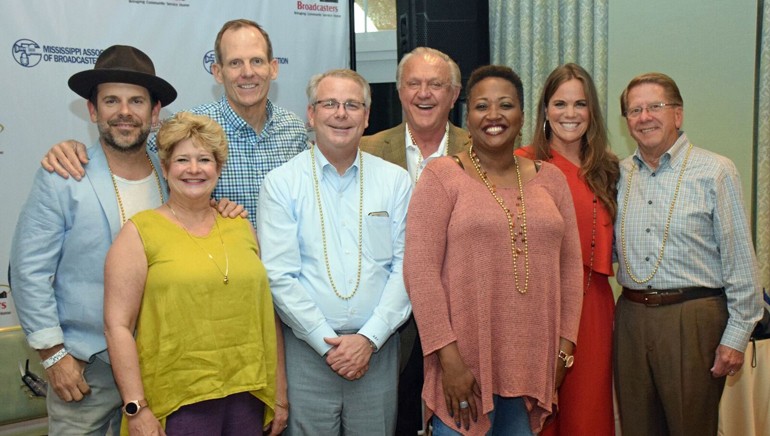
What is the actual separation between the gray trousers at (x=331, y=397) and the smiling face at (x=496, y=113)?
2.59 feet

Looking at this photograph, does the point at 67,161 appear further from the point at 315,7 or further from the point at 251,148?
the point at 315,7

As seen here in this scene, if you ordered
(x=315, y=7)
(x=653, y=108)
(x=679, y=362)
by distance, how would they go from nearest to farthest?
1. (x=679, y=362)
2. (x=653, y=108)
3. (x=315, y=7)

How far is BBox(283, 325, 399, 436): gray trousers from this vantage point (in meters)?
2.29

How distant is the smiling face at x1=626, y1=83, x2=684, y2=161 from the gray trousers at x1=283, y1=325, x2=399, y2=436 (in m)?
1.33

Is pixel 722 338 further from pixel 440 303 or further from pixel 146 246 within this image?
pixel 146 246

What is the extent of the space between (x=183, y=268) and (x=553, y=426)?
1.55 metres

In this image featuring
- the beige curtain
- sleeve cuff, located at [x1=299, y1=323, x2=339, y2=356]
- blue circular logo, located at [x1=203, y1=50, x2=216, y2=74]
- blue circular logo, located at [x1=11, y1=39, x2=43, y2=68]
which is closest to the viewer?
sleeve cuff, located at [x1=299, y1=323, x2=339, y2=356]

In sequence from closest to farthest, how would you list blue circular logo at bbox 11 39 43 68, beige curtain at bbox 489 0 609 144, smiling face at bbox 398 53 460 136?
1. smiling face at bbox 398 53 460 136
2. blue circular logo at bbox 11 39 43 68
3. beige curtain at bbox 489 0 609 144

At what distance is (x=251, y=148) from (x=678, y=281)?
1.69m

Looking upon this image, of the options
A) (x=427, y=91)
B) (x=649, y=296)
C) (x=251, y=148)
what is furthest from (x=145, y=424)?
(x=649, y=296)

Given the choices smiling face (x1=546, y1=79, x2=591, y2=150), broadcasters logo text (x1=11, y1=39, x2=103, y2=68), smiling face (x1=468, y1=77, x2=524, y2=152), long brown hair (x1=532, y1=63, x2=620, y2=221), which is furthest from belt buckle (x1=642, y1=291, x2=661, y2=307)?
broadcasters logo text (x1=11, y1=39, x2=103, y2=68)

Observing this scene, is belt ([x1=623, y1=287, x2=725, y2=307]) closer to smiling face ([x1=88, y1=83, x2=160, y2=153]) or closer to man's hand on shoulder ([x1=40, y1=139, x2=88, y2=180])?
smiling face ([x1=88, y1=83, x2=160, y2=153])

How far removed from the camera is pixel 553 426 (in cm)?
272

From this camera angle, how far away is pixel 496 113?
218cm
